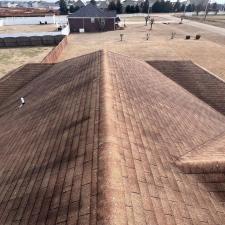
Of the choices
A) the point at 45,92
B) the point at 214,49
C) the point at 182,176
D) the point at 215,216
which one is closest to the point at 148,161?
the point at 182,176

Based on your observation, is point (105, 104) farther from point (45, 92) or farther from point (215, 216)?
point (45, 92)

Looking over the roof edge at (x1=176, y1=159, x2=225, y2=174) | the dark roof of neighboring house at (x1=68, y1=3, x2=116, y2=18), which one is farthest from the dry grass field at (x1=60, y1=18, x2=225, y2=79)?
the roof edge at (x1=176, y1=159, x2=225, y2=174)

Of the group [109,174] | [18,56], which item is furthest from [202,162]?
[18,56]

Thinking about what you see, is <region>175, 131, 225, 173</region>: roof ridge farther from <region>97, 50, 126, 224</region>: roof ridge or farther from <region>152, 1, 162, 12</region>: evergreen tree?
<region>152, 1, 162, 12</region>: evergreen tree

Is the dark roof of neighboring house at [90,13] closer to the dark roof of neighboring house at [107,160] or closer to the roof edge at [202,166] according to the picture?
the dark roof of neighboring house at [107,160]

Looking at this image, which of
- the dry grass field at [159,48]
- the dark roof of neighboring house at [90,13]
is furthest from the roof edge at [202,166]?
the dark roof of neighboring house at [90,13]

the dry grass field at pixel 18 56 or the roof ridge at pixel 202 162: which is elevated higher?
the roof ridge at pixel 202 162
